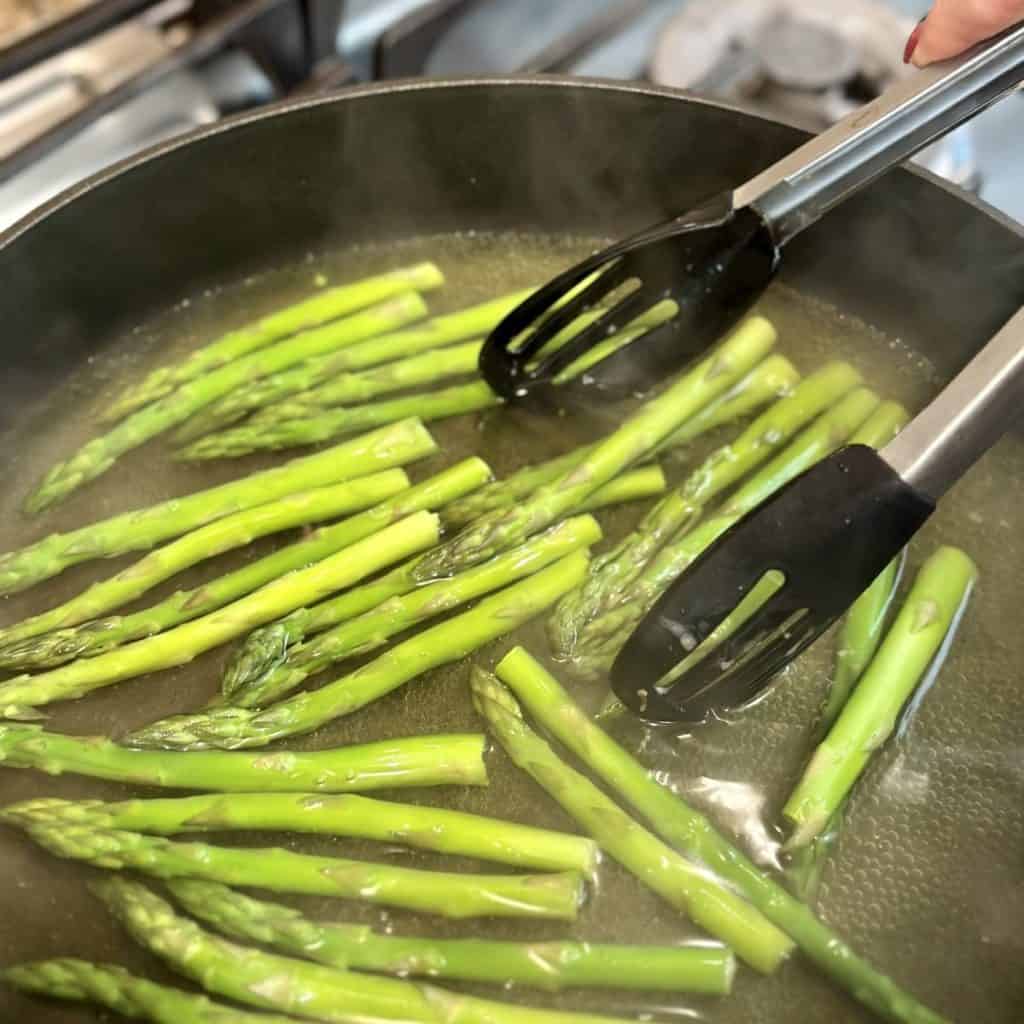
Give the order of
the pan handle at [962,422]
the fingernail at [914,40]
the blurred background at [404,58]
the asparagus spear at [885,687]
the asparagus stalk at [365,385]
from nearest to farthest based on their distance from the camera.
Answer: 1. the pan handle at [962,422]
2. the asparagus spear at [885,687]
3. the fingernail at [914,40]
4. the asparagus stalk at [365,385]
5. the blurred background at [404,58]

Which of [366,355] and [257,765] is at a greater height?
[366,355]

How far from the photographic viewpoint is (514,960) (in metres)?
1.53

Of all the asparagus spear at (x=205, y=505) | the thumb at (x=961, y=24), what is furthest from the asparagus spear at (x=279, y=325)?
the thumb at (x=961, y=24)

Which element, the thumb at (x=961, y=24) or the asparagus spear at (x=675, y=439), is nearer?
the thumb at (x=961, y=24)

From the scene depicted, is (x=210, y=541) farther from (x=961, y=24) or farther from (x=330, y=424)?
(x=961, y=24)

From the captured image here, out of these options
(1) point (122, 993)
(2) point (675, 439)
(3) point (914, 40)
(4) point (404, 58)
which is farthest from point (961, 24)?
(1) point (122, 993)

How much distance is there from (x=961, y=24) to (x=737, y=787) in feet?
4.32

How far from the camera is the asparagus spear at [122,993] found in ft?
4.92

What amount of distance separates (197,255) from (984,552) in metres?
1.74

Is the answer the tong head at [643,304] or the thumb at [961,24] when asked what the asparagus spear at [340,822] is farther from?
the thumb at [961,24]

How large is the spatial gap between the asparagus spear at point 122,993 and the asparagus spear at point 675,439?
0.90 m

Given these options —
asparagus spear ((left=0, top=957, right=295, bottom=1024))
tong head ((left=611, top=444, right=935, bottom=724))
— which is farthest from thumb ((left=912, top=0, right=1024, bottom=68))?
asparagus spear ((left=0, top=957, right=295, bottom=1024))

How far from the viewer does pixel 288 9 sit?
2457 millimetres

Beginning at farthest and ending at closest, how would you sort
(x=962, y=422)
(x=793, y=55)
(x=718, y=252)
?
(x=793, y=55) → (x=718, y=252) → (x=962, y=422)
